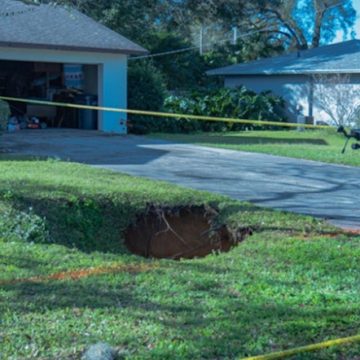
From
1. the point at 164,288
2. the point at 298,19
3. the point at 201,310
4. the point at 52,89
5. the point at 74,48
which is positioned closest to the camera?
the point at 201,310

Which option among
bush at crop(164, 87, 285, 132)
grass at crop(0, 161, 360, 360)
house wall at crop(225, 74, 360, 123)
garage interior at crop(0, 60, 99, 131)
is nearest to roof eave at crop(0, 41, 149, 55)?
garage interior at crop(0, 60, 99, 131)

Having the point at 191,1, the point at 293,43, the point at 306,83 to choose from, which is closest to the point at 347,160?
the point at 306,83

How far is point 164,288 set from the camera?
657cm

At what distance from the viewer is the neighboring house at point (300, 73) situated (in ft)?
107

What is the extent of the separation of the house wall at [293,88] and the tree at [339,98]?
26cm

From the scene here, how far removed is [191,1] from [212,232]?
30.9 metres

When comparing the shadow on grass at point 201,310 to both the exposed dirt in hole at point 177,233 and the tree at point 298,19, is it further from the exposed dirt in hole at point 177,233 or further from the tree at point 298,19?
the tree at point 298,19

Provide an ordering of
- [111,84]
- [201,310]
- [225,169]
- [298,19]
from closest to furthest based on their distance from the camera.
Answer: [201,310]
[225,169]
[111,84]
[298,19]

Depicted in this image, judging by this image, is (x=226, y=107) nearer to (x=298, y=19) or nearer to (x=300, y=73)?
(x=300, y=73)

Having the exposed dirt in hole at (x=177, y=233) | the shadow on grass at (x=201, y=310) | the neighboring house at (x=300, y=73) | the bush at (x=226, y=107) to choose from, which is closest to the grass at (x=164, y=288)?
the shadow on grass at (x=201, y=310)

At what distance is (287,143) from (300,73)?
35.4 ft

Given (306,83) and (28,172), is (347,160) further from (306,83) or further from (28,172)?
(306,83)

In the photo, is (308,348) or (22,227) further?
(22,227)

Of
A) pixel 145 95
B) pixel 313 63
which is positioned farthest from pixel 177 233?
pixel 313 63
